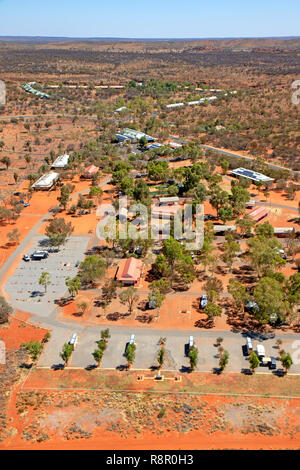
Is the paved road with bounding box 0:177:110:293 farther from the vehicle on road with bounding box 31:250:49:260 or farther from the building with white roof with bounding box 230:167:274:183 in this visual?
the building with white roof with bounding box 230:167:274:183

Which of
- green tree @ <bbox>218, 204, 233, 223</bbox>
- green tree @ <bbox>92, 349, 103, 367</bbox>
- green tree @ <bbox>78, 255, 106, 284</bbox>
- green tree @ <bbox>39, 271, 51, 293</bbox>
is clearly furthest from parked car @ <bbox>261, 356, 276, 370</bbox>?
green tree @ <bbox>218, 204, 233, 223</bbox>

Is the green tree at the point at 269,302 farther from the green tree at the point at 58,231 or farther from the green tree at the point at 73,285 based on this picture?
the green tree at the point at 58,231

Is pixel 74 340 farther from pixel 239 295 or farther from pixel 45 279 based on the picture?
pixel 239 295

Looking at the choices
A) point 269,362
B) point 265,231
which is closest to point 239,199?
point 265,231

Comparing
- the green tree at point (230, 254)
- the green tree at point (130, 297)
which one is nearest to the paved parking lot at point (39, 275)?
the green tree at point (130, 297)
